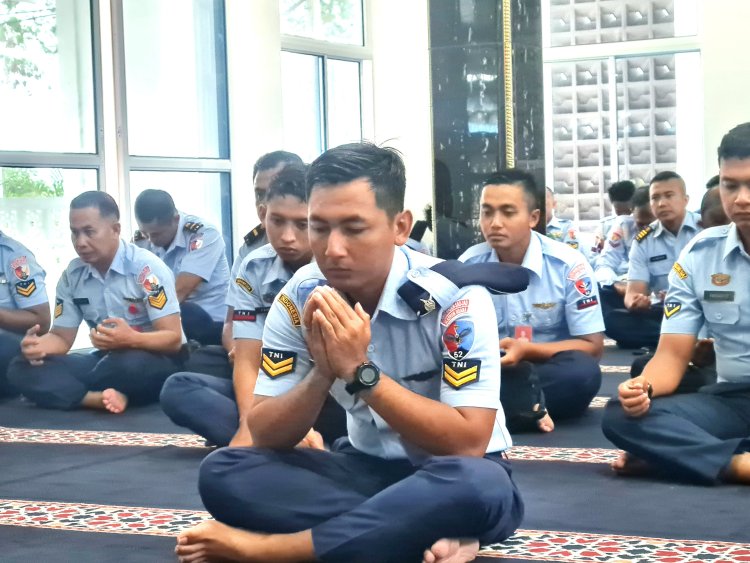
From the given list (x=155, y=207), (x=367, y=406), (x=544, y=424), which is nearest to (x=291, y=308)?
(x=367, y=406)

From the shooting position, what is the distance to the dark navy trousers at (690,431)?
3.15m

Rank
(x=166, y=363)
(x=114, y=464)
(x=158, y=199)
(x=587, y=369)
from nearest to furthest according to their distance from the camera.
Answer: (x=114, y=464)
(x=587, y=369)
(x=166, y=363)
(x=158, y=199)

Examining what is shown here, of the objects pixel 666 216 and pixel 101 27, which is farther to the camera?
pixel 101 27

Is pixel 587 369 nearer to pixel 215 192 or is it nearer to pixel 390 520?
pixel 390 520

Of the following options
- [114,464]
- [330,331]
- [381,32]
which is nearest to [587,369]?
[114,464]

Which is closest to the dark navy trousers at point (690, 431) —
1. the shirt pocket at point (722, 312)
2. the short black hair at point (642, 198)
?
the shirt pocket at point (722, 312)

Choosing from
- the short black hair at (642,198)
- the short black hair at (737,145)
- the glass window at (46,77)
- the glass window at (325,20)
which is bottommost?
the short black hair at (642,198)

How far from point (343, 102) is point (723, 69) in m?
3.15

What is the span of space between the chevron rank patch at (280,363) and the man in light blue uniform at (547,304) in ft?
6.40

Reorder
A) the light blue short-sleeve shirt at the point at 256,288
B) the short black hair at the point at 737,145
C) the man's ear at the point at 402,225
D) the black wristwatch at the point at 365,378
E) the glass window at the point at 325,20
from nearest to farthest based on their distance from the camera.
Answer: the black wristwatch at the point at 365,378, the man's ear at the point at 402,225, the short black hair at the point at 737,145, the light blue short-sleeve shirt at the point at 256,288, the glass window at the point at 325,20

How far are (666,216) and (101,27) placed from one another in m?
3.66

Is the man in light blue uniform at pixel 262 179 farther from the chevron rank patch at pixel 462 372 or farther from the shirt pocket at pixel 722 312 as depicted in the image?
the chevron rank patch at pixel 462 372

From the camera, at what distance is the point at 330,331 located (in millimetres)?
2201

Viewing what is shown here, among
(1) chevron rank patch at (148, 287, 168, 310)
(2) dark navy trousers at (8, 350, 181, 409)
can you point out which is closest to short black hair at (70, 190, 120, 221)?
(1) chevron rank patch at (148, 287, 168, 310)
